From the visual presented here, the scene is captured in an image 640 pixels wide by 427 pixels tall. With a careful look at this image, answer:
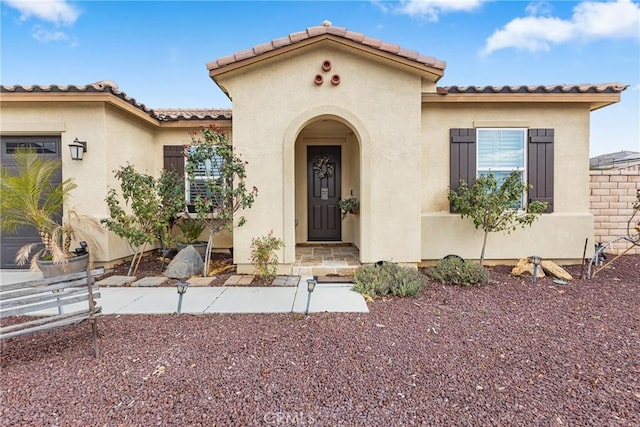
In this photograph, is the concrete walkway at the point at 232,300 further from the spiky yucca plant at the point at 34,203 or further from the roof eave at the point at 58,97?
the roof eave at the point at 58,97

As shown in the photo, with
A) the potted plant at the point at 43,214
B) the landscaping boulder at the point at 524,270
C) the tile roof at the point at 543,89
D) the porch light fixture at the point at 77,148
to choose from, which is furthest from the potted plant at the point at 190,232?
the landscaping boulder at the point at 524,270

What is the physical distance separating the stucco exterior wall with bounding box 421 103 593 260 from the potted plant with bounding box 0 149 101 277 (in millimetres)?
7491

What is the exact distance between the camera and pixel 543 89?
6.35m

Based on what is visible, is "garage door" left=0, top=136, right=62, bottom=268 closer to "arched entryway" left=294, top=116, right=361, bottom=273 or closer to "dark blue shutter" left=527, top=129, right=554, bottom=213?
"arched entryway" left=294, top=116, right=361, bottom=273

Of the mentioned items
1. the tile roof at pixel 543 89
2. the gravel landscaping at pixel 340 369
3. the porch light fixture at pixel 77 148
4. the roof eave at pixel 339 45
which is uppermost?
the roof eave at pixel 339 45

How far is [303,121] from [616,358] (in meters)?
5.67

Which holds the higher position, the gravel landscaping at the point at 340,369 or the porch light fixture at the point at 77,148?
the porch light fixture at the point at 77,148

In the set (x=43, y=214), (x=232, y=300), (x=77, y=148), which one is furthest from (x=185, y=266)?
(x=77, y=148)

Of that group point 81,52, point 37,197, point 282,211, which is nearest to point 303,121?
point 282,211

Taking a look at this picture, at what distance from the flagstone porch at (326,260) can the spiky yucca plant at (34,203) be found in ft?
15.2

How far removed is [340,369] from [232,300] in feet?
8.14

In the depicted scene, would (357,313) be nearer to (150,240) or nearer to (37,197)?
(150,240)

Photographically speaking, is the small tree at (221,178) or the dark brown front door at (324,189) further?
the dark brown front door at (324,189)

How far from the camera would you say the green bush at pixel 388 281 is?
4961mm
